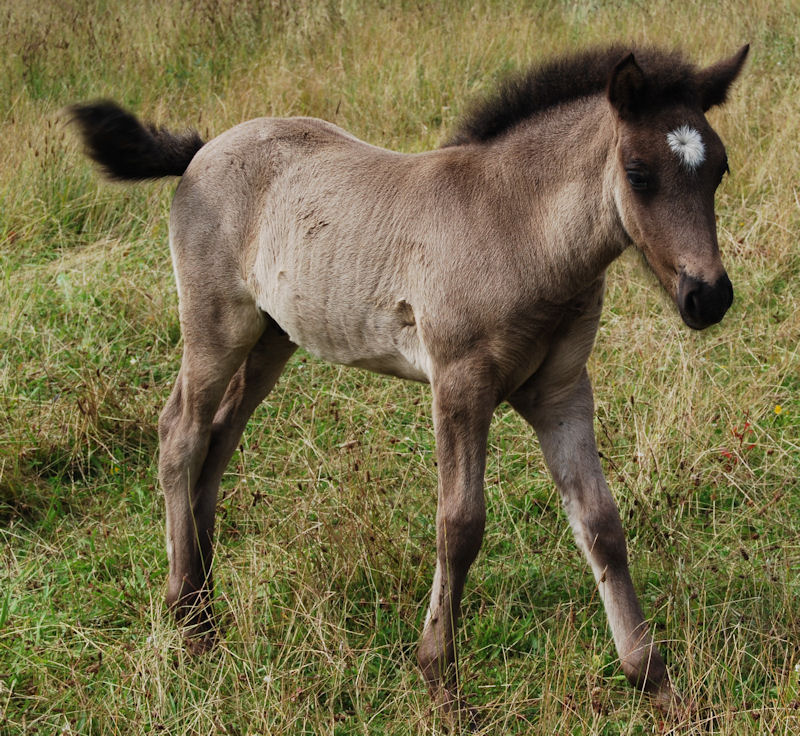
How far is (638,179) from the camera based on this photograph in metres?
2.83

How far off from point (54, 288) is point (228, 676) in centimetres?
335

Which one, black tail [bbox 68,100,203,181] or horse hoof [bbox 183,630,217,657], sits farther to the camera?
black tail [bbox 68,100,203,181]

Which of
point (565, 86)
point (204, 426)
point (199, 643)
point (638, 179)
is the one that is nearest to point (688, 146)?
point (638, 179)

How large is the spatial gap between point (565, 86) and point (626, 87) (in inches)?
18.4

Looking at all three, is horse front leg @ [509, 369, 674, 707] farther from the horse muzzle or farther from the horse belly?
the horse muzzle

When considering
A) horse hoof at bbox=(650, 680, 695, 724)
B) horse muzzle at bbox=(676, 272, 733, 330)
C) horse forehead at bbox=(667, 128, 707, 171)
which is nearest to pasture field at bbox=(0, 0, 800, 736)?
horse hoof at bbox=(650, 680, 695, 724)

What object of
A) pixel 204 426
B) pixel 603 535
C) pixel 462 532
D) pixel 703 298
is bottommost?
pixel 204 426

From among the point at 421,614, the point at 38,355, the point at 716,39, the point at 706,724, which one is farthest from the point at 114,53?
the point at 706,724

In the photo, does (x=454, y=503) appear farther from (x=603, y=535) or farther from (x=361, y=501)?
(x=361, y=501)

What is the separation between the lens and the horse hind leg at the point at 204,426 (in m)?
3.91

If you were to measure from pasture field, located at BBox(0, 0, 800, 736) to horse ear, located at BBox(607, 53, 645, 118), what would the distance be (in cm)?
58

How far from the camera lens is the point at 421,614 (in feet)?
12.2

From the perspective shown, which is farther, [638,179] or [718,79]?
[718,79]

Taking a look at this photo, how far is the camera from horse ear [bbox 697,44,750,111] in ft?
9.85
